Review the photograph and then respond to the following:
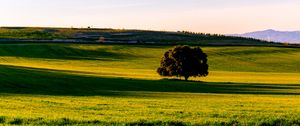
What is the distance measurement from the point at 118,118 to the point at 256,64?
118 m

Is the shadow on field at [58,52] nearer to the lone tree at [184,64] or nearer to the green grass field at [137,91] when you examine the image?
the green grass field at [137,91]

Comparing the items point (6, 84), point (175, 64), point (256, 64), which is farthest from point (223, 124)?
point (256, 64)

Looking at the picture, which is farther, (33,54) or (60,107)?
(33,54)

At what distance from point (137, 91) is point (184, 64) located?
31.4 meters

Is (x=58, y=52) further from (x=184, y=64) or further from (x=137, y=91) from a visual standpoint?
(x=137, y=91)

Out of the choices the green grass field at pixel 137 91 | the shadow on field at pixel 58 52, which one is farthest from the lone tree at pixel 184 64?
the shadow on field at pixel 58 52

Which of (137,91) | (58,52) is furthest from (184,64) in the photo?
(58,52)

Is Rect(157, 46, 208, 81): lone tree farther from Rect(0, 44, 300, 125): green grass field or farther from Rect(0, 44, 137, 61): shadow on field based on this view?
Rect(0, 44, 137, 61): shadow on field

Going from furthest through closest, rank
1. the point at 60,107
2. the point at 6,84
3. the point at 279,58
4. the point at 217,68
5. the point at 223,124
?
the point at 279,58 → the point at 217,68 → the point at 6,84 → the point at 60,107 → the point at 223,124

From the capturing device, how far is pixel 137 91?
179ft

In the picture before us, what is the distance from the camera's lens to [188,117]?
25328mm

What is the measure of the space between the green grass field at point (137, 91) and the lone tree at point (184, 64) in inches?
117

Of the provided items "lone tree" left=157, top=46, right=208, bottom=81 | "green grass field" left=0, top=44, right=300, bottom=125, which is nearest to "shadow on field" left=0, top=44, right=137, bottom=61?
"green grass field" left=0, top=44, right=300, bottom=125

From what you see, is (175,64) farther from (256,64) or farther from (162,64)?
(256,64)
